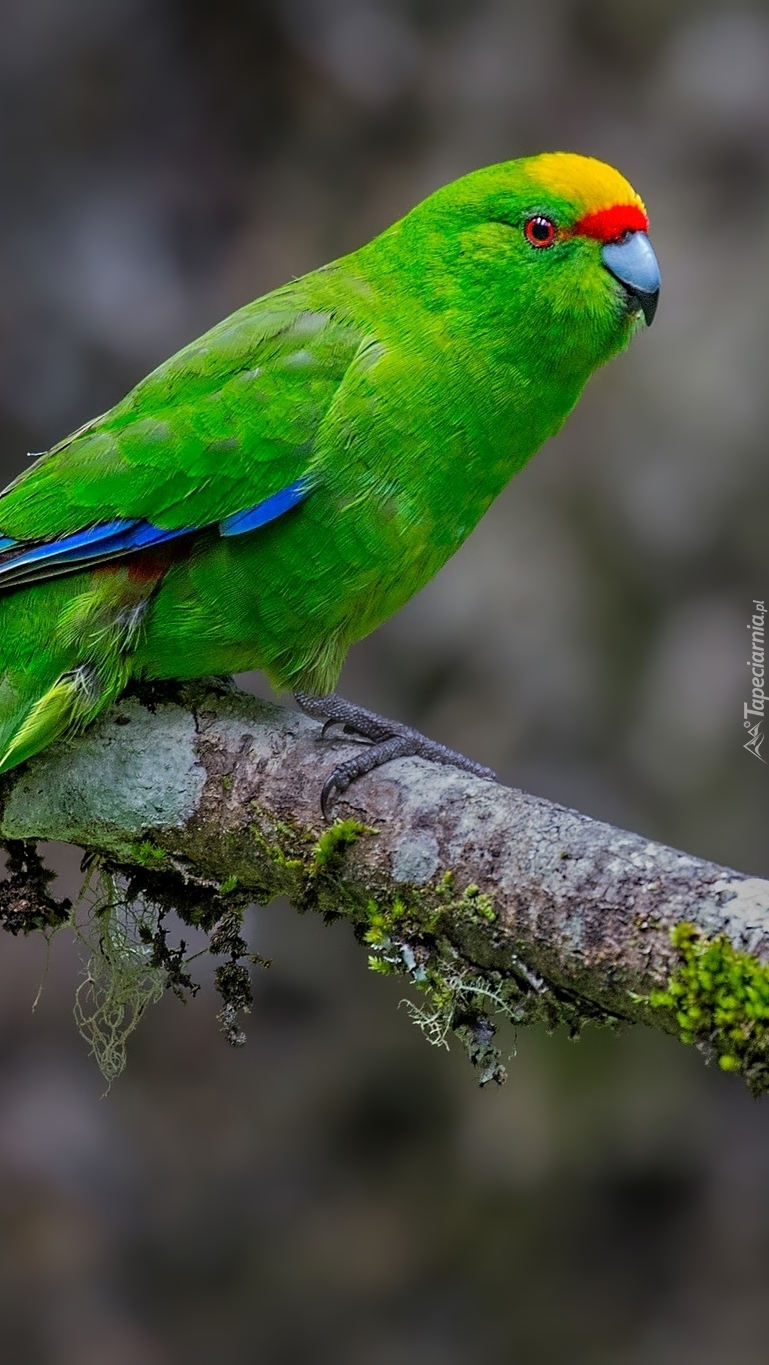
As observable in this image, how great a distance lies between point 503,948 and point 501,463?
4.18 feet

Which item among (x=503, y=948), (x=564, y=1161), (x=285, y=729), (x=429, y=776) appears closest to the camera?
(x=503, y=948)

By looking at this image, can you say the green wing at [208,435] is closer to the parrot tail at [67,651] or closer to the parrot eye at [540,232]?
the parrot tail at [67,651]

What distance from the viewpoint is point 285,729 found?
9.37 ft

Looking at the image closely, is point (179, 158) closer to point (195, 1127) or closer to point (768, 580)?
point (768, 580)

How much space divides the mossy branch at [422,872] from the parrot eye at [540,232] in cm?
121

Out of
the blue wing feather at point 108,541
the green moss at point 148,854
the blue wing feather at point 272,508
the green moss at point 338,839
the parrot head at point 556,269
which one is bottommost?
the green moss at point 148,854

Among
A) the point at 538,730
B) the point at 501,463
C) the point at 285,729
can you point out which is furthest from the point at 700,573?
the point at 285,729

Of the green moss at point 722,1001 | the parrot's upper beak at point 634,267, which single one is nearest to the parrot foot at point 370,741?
the green moss at point 722,1001

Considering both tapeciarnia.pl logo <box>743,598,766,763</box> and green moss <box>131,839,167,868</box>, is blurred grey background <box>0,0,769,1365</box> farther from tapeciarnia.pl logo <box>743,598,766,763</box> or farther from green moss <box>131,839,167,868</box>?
green moss <box>131,839,167,868</box>

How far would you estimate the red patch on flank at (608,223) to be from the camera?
300 centimetres

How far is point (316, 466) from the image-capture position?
A: 9.55 ft

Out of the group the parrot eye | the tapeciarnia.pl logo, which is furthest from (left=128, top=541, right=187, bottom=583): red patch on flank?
the tapeciarnia.pl logo

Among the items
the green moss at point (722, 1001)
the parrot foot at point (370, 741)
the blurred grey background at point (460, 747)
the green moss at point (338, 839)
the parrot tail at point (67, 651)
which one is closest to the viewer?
the green moss at point (722, 1001)

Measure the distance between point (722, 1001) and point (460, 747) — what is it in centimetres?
321
